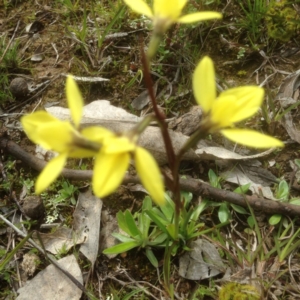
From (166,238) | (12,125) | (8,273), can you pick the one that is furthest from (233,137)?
(12,125)

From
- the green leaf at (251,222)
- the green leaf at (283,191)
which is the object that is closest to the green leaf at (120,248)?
the green leaf at (251,222)

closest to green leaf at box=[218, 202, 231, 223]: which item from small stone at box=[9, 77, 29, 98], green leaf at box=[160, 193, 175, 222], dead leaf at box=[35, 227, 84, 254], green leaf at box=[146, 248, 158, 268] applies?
green leaf at box=[160, 193, 175, 222]

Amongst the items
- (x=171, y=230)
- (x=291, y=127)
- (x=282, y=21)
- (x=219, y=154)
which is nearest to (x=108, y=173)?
(x=171, y=230)

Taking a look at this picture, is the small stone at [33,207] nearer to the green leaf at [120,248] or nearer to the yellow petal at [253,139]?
the green leaf at [120,248]

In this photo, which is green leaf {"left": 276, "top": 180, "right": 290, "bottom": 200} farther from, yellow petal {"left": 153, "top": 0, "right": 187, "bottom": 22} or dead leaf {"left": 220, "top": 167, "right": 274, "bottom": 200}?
yellow petal {"left": 153, "top": 0, "right": 187, "bottom": 22}

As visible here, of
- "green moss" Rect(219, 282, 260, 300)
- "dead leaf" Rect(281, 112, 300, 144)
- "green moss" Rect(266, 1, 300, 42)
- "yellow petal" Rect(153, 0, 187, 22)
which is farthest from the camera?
"green moss" Rect(266, 1, 300, 42)

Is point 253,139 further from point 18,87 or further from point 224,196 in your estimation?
point 18,87
